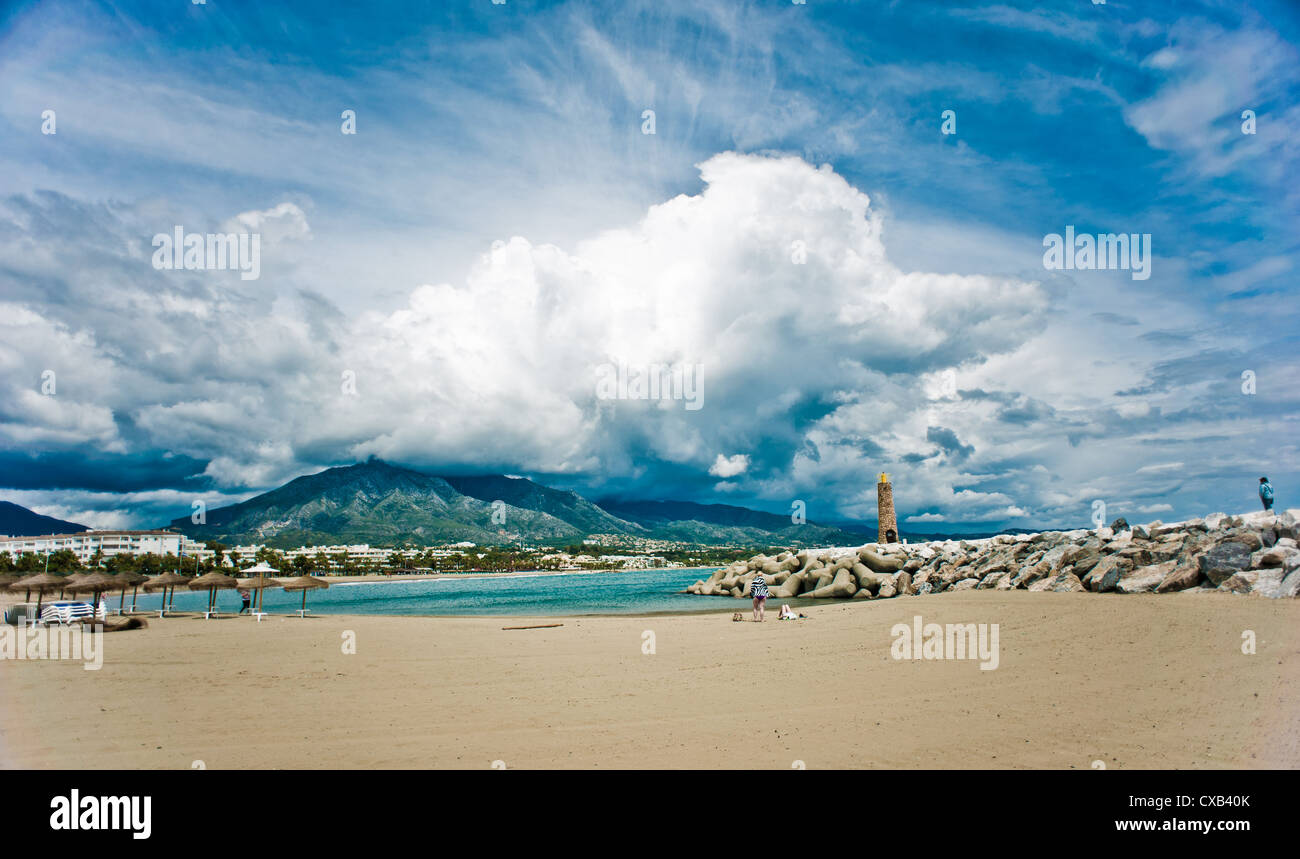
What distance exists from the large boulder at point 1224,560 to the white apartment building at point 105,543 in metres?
152

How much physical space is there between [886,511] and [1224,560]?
39007mm

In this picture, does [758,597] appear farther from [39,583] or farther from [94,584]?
[39,583]

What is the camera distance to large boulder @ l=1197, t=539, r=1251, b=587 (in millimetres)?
16750

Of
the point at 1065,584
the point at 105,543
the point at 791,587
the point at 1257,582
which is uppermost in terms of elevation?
the point at 1257,582

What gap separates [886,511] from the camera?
2185 inches

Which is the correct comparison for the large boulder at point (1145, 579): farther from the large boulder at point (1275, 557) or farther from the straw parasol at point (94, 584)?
the straw parasol at point (94, 584)

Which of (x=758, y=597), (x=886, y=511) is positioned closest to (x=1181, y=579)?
(x=758, y=597)

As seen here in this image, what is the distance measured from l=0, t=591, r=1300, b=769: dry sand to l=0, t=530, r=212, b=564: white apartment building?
14216 cm

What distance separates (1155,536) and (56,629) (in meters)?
38.2

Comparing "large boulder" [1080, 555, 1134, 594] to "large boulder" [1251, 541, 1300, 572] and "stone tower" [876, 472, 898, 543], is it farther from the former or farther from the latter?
"stone tower" [876, 472, 898, 543]

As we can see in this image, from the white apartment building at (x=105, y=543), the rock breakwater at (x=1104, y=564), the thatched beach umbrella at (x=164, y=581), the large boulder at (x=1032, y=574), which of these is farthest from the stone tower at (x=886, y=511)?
the white apartment building at (x=105, y=543)
